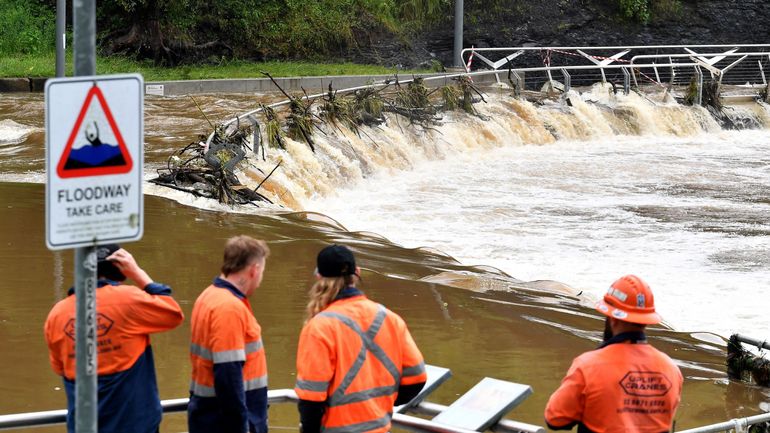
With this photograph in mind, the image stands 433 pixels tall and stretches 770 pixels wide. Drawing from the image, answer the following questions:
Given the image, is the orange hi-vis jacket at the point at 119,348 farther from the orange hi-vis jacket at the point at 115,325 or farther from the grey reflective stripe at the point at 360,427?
the grey reflective stripe at the point at 360,427

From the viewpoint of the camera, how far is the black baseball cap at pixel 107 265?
4.72 meters

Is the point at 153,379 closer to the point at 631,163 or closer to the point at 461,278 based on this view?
the point at 461,278

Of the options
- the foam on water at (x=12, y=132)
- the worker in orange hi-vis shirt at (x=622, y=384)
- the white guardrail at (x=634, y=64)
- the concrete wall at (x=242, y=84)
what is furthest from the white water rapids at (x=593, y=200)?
the worker in orange hi-vis shirt at (x=622, y=384)

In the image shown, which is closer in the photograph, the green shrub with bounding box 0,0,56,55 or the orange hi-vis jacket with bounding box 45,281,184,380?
the orange hi-vis jacket with bounding box 45,281,184,380

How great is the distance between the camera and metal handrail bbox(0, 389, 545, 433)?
15.5 ft

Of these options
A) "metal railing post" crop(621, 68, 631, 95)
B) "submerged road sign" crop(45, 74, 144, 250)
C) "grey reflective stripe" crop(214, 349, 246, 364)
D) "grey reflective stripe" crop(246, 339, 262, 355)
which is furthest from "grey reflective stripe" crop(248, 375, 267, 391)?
"metal railing post" crop(621, 68, 631, 95)

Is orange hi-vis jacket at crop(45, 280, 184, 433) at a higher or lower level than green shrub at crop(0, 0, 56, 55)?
higher

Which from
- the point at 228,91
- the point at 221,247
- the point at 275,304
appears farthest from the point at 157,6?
the point at 275,304

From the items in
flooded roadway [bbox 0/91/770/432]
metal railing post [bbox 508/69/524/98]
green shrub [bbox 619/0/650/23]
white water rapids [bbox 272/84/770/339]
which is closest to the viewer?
flooded roadway [bbox 0/91/770/432]

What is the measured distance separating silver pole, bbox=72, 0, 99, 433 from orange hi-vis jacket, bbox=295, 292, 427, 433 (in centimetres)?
102

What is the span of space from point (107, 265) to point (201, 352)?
0.52 metres

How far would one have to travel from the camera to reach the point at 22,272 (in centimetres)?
1058

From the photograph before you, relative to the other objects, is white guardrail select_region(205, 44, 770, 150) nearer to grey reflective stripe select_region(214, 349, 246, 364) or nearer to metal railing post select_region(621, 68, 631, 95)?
metal railing post select_region(621, 68, 631, 95)

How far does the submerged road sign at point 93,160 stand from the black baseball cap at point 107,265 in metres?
1.08
